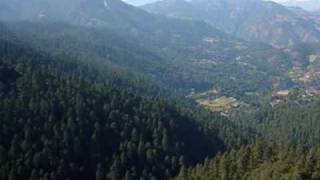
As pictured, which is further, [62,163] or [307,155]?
[62,163]

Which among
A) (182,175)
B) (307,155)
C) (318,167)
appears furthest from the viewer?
(182,175)

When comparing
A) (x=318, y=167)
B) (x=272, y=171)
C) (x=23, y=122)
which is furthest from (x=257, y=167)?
(x=23, y=122)

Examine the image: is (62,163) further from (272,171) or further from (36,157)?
(272,171)

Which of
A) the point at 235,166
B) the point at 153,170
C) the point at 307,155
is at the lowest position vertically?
the point at 153,170

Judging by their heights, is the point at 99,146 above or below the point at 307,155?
below

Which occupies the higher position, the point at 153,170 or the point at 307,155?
the point at 307,155

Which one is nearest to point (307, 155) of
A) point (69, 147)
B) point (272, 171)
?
point (272, 171)

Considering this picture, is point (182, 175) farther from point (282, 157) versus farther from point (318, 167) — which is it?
point (318, 167)

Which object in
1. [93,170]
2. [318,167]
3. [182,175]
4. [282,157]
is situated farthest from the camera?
[93,170]

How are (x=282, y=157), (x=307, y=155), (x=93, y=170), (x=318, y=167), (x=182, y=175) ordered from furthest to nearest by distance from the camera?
(x=93, y=170) → (x=182, y=175) → (x=282, y=157) → (x=307, y=155) → (x=318, y=167)
